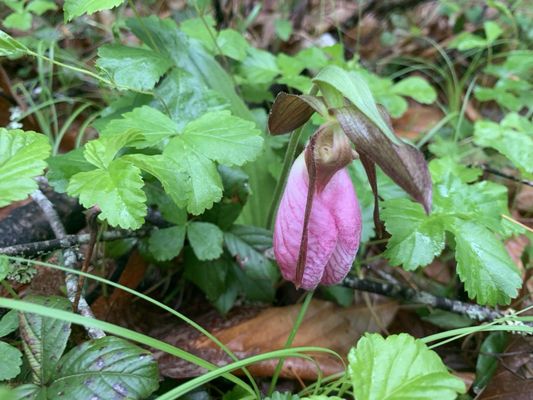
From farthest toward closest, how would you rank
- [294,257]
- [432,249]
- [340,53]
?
[340,53] → [432,249] → [294,257]

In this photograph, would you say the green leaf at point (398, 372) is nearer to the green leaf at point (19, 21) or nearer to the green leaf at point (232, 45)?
the green leaf at point (232, 45)

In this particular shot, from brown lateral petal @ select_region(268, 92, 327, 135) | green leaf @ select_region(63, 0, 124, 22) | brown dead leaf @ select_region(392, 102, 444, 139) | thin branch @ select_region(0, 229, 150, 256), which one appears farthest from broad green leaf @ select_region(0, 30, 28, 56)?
brown dead leaf @ select_region(392, 102, 444, 139)

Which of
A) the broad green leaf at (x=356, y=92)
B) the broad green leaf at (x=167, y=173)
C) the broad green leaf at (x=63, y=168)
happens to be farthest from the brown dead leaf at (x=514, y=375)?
the broad green leaf at (x=63, y=168)

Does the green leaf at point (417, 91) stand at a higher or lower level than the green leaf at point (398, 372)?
higher

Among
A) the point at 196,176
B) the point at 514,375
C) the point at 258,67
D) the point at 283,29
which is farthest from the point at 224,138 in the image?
the point at 283,29

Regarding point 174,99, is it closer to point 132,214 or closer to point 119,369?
point 132,214

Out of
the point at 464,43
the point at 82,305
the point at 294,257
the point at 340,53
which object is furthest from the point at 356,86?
the point at 464,43
